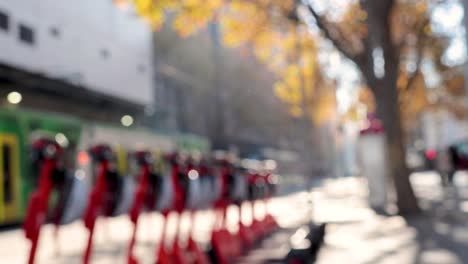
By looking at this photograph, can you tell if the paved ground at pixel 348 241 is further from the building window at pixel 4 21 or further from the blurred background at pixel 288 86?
the building window at pixel 4 21

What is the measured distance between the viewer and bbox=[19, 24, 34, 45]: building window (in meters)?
18.8

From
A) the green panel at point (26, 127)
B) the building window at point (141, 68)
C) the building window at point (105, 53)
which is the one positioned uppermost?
the building window at point (141, 68)

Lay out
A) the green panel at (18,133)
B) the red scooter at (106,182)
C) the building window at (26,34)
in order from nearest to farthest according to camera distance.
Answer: the red scooter at (106,182), the green panel at (18,133), the building window at (26,34)

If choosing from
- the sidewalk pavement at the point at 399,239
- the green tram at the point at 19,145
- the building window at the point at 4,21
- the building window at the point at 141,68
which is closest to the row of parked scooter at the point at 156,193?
the sidewalk pavement at the point at 399,239

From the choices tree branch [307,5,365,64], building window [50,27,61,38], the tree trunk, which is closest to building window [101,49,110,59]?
building window [50,27,61,38]

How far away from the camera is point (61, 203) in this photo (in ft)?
15.4

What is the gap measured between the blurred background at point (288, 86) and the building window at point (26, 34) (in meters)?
0.07

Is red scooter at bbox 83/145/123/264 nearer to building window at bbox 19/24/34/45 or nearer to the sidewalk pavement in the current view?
the sidewalk pavement

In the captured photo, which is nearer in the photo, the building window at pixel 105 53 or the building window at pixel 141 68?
the building window at pixel 105 53

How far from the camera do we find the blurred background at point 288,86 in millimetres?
13727

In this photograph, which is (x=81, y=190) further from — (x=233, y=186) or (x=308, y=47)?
(x=308, y=47)

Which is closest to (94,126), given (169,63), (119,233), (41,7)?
(41,7)

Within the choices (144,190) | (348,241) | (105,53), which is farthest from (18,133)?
(105,53)

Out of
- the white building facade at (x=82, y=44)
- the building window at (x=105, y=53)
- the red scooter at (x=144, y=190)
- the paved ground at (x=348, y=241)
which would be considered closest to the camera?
the red scooter at (x=144, y=190)
